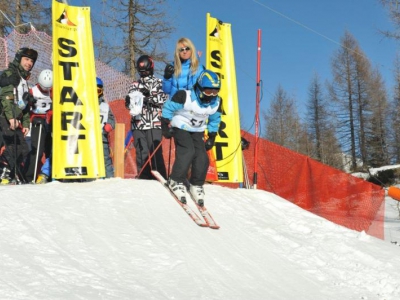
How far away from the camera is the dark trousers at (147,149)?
282 inches

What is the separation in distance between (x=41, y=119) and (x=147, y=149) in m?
1.61

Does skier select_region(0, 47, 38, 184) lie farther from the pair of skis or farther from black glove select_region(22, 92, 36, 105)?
the pair of skis

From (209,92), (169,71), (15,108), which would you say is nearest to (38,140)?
(15,108)

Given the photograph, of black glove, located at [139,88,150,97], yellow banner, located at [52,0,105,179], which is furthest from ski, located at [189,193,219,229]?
black glove, located at [139,88,150,97]

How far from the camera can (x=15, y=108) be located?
6680mm

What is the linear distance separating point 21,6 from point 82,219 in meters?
19.4

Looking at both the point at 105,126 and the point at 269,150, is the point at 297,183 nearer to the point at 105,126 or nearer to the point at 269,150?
the point at 269,150

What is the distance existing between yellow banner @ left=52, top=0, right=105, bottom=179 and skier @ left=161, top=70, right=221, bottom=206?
1.13 metres

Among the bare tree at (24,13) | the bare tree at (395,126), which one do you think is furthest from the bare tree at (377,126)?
the bare tree at (24,13)

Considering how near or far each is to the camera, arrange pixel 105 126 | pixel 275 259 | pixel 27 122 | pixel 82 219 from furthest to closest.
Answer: pixel 105 126 → pixel 27 122 → pixel 275 259 → pixel 82 219

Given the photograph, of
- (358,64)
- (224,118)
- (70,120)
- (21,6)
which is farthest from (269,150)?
(358,64)

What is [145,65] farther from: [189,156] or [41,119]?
[189,156]

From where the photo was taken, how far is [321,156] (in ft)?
139

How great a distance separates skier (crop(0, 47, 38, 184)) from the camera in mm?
6633
